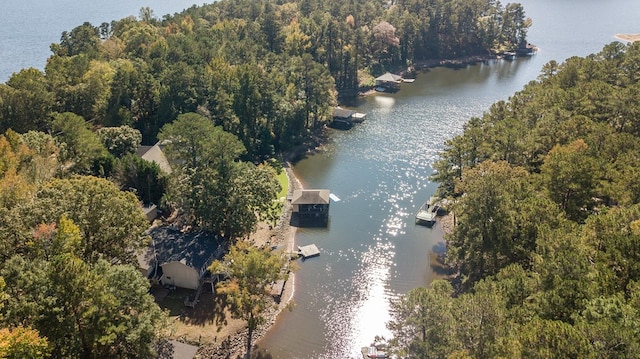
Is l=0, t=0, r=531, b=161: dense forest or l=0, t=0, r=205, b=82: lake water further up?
l=0, t=0, r=205, b=82: lake water

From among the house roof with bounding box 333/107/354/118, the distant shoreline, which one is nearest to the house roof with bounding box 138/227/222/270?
the house roof with bounding box 333/107/354/118

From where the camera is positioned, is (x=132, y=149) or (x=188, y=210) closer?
(x=188, y=210)

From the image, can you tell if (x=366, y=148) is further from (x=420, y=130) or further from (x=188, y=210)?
(x=188, y=210)

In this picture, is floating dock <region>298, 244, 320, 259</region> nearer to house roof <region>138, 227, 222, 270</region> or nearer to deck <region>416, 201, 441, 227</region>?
house roof <region>138, 227, 222, 270</region>

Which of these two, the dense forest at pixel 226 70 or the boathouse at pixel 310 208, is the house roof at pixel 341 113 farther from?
the boathouse at pixel 310 208

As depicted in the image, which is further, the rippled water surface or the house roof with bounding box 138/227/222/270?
the house roof with bounding box 138/227/222/270

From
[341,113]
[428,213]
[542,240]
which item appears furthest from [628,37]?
[542,240]

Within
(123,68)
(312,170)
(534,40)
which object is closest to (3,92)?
(123,68)
